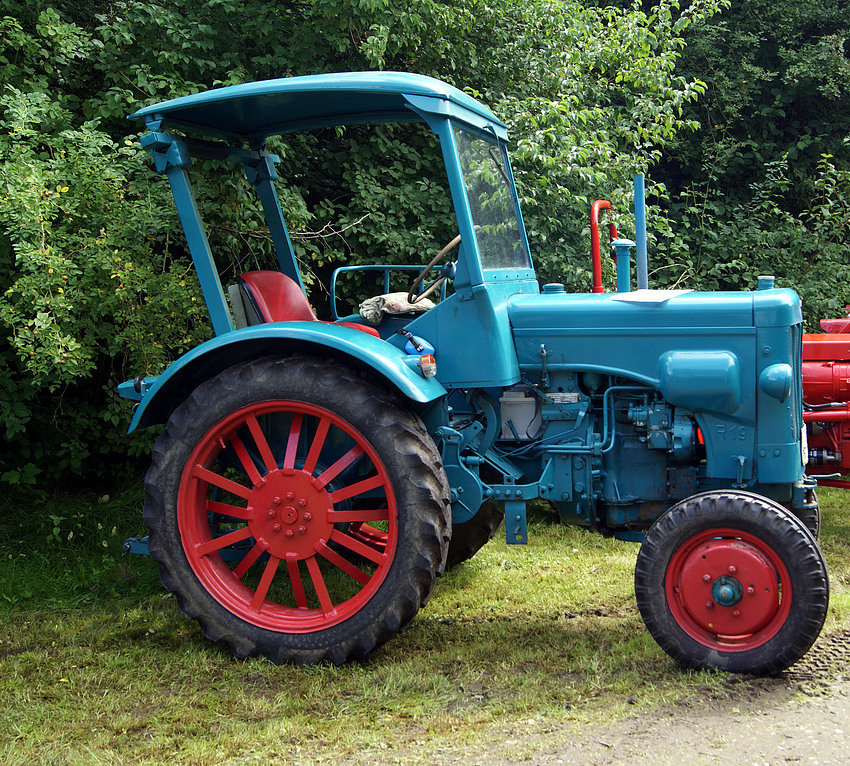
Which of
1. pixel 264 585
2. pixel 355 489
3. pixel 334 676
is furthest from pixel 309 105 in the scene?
pixel 334 676

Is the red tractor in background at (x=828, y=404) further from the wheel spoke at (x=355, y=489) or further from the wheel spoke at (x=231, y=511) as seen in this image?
the wheel spoke at (x=231, y=511)

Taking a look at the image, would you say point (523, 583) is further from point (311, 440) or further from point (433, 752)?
point (433, 752)

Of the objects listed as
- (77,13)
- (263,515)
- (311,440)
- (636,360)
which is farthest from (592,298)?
(77,13)

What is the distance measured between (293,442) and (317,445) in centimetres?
11

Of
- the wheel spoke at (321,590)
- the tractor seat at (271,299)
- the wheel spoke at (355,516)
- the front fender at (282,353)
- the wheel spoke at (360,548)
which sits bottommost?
the wheel spoke at (321,590)

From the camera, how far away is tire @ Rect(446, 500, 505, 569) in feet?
15.4

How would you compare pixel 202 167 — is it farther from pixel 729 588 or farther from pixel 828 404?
pixel 828 404

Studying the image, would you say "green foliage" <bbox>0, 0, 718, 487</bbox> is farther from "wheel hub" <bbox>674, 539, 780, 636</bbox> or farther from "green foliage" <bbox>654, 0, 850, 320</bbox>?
"wheel hub" <bbox>674, 539, 780, 636</bbox>

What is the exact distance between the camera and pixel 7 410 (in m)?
5.03

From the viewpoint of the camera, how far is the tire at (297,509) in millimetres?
3510

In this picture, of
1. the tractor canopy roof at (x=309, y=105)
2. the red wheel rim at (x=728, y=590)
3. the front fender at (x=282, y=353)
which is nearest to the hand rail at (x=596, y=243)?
the tractor canopy roof at (x=309, y=105)

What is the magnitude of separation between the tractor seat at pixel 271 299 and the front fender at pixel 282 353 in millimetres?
354

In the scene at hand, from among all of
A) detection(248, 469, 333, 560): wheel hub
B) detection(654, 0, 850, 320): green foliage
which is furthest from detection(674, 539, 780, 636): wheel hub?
detection(654, 0, 850, 320): green foliage

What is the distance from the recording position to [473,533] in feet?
15.5
